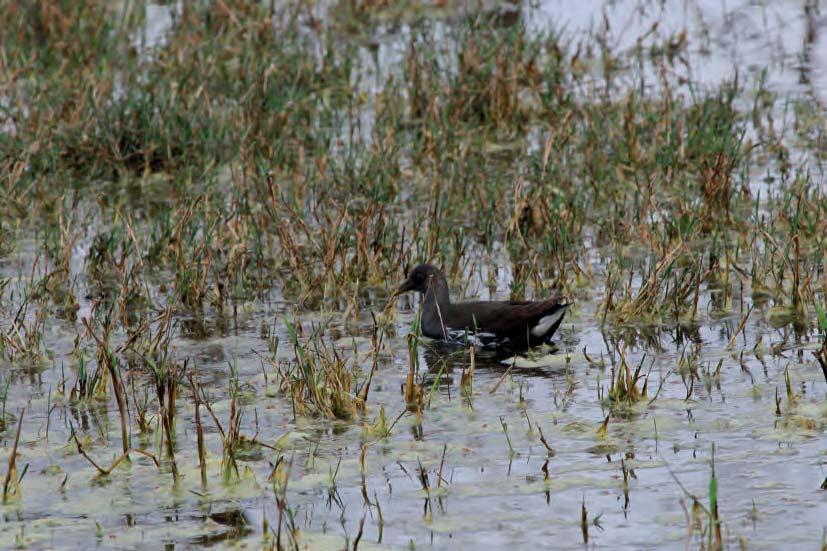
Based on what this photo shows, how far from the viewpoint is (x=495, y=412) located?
278 inches

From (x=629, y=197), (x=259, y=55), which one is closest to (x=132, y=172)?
(x=259, y=55)

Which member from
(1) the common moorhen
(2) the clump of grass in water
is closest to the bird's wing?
(1) the common moorhen

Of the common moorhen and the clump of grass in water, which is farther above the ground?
the common moorhen

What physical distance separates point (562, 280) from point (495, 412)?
7.58 ft

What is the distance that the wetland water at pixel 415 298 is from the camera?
5.88m

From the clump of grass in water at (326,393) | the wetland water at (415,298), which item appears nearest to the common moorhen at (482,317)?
the wetland water at (415,298)

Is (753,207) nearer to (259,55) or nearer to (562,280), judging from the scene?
(562,280)

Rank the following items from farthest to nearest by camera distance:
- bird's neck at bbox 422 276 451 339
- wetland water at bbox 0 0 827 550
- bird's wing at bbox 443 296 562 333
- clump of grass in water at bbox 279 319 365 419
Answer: bird's neck at bbox 422 276 451 339, bird's wing at bbox 443 296 562 333, clump of grass in water at bbox 279 319 365 419, wetland water at bbox 0 0 827 550

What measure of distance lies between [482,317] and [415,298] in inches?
50.8

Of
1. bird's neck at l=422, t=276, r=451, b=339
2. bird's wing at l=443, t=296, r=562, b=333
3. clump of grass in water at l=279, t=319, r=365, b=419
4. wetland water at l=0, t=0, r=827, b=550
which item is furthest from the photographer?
bird's neck at l=422, t=276, r=451, b=339

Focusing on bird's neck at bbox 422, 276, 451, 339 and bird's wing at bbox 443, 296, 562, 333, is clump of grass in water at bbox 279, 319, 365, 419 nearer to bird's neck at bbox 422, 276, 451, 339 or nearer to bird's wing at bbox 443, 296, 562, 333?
bird's wing at bbox 443, 296, 562, 333

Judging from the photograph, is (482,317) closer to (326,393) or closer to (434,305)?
(434,305)

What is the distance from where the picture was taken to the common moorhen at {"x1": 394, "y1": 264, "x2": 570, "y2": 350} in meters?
8.28

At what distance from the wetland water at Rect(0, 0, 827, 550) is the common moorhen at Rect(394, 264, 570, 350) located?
0.15 m
